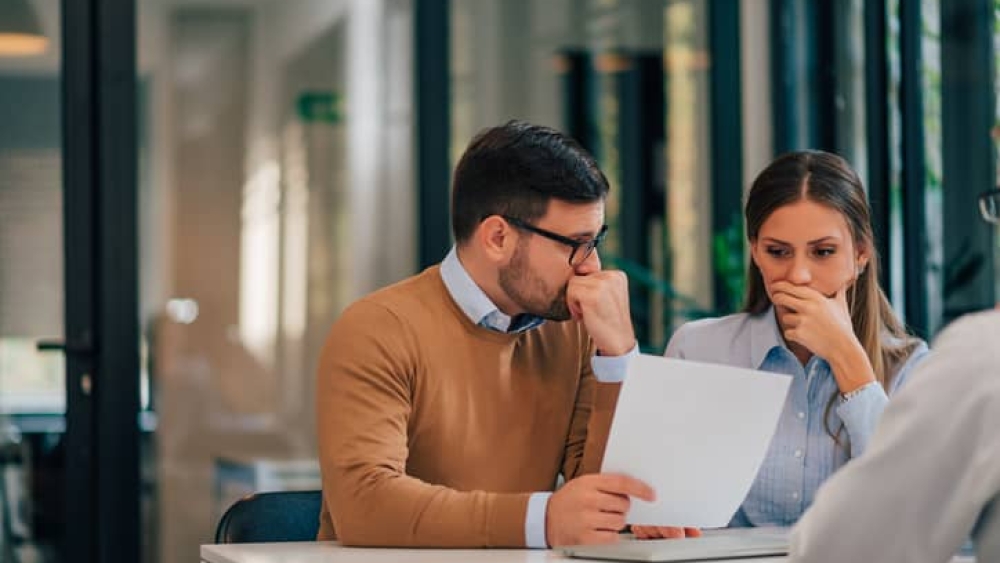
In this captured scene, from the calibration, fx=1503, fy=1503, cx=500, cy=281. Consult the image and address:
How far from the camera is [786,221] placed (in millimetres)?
2676

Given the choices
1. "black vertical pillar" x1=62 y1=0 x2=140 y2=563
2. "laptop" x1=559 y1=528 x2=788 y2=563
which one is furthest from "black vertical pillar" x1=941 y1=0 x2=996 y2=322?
"black vertical pillar" x1=62 y1=0 x2=140 y2=563

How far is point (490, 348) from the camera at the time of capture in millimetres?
2494

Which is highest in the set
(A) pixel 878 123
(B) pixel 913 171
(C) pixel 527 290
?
(A) pixel 878 123

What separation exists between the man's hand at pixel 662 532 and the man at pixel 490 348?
19 cm

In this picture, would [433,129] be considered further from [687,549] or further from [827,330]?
[687,549]

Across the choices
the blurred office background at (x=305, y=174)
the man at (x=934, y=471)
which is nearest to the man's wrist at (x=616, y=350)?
the man at (x=934, y=471)

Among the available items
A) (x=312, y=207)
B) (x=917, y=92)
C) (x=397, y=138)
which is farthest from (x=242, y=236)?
(x=917, y=92)

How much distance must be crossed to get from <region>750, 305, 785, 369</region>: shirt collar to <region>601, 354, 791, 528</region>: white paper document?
0.56m

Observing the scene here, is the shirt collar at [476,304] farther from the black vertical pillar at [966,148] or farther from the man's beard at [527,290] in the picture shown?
the black vertical pillar at [966,148]

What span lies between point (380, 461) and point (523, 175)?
54 cm

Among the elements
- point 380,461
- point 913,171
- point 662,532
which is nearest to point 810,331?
point 662,532

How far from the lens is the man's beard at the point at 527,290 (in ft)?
8.13

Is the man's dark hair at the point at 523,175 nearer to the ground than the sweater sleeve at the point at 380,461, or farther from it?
farther from it

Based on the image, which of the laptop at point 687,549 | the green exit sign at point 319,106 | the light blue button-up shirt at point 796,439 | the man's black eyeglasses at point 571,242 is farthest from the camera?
the green exit sign at point 319,106
